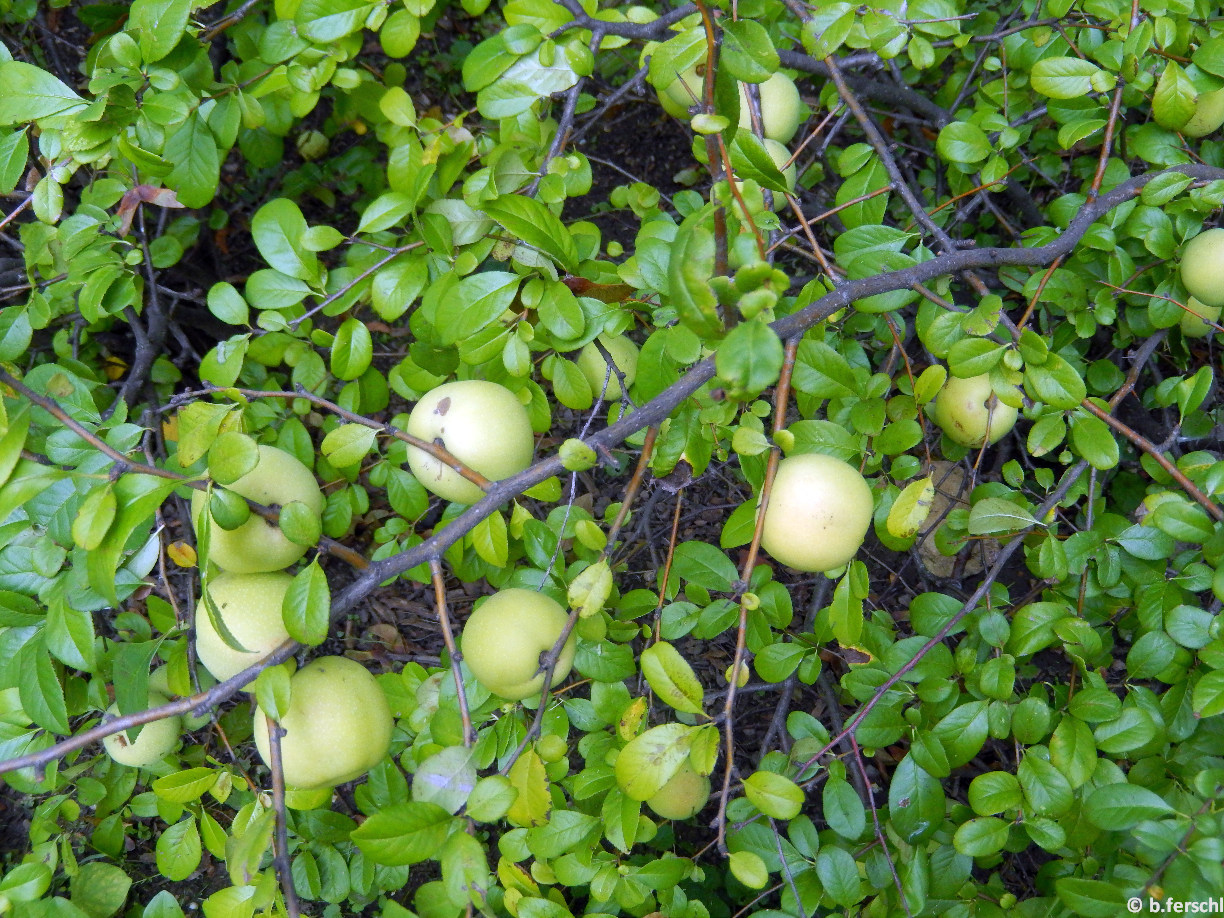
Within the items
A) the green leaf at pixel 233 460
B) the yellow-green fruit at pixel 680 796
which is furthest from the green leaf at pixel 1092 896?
the green leaf at pixel 233 460

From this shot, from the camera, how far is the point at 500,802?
A: 3.96 ft

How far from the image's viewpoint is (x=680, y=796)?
6.56 feet

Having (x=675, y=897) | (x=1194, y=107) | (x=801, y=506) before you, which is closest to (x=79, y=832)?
(x=675, y=897)

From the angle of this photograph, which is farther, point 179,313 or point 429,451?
point 179,313

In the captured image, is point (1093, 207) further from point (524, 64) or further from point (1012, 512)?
point (524, 64)

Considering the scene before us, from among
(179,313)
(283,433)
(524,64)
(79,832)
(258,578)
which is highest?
(524,64)

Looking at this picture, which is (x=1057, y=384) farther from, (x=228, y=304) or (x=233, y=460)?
(x=228, y=304)

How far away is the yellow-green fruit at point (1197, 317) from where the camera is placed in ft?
6.28

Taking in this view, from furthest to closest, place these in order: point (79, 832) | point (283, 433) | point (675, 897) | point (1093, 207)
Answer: point (79, 832), point (283, 433), point (1093, 207), point (675, 897)

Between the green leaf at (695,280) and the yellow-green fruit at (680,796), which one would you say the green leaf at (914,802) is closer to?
the yellow-green fruit at (680,796)

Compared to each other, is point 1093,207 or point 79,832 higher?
point 1093,207

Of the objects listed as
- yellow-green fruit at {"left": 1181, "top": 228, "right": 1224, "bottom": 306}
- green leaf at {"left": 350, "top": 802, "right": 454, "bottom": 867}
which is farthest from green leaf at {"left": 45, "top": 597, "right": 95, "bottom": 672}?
yellow-green fruit at {"left": 1181, "top": 228, "right": 1224, "bottom": 306}

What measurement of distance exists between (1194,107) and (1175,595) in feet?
3.41

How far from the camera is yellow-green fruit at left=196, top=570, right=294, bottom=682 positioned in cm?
145
